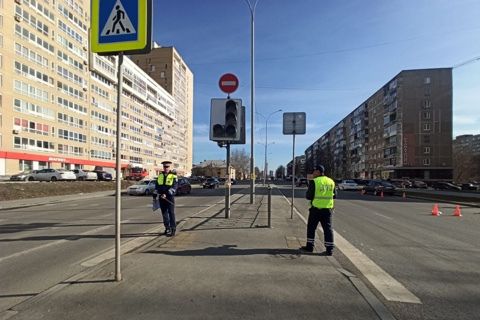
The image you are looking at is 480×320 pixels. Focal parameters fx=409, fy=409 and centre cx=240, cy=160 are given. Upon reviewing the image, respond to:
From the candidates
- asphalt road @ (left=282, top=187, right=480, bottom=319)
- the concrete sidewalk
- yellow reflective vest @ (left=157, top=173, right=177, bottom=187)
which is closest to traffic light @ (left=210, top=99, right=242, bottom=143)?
yellow reflective vest @ (left=157, top=173, right=177, bottom=187)

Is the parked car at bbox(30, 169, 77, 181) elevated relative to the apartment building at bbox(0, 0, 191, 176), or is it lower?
lower

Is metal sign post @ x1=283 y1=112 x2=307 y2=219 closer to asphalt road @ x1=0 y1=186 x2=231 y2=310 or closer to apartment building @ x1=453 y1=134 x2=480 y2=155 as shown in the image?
asphalt road @ x1=0 y1=186 x2=231 y2=310

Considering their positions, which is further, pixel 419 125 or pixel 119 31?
pixel 419 125

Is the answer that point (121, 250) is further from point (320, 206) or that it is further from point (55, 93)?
point (55, 93)

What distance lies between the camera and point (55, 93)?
62.6 metres

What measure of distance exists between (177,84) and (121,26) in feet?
444

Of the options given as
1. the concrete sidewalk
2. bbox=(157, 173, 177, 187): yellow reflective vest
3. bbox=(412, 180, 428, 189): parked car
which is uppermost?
bbox=(157, 173, 177, 187): yellow reflective vest

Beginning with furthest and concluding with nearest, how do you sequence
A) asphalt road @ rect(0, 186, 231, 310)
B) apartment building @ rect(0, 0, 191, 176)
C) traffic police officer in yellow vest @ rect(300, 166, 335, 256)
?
apartment building @ rect(0, 0, 191, 176)
traffic police officer in yellow vest @ rect(300, 166, 335, 256)
asphalt road @ rect(0, 186, 231, 310)

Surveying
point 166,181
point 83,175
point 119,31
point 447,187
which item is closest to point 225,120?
point 166,181

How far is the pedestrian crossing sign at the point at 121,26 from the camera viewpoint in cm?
531

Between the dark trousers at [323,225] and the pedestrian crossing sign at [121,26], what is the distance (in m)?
4.66

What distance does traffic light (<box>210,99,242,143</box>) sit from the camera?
1267cm

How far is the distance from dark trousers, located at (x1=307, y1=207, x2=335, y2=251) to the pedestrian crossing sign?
4659mm

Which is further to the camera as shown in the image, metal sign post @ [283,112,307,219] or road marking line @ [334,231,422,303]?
metal sign post @ [283,112,307,219]
